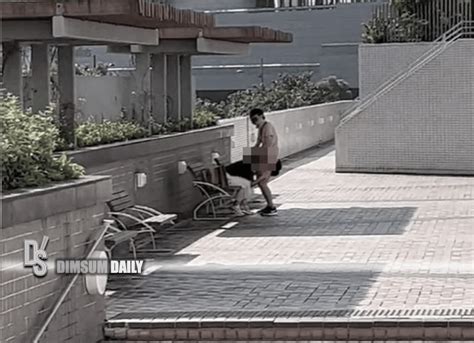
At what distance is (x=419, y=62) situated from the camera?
24.0m

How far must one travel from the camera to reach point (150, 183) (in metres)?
14.8

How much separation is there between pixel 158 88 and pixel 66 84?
398 centimetres

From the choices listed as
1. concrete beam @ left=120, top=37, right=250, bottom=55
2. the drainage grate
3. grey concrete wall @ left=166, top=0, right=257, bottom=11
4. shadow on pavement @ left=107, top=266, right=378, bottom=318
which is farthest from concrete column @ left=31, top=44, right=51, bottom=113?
grey concrete wall @ left=166, top=0, right=257, bottom=11

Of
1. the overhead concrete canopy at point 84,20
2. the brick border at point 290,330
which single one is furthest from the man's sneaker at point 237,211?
the brick border at point 290,330

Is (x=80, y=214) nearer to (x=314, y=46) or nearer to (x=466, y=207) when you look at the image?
(x=466, y=207)

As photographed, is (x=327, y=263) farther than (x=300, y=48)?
No

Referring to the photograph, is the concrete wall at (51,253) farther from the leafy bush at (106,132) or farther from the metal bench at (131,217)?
the leafy bush at (106,132)

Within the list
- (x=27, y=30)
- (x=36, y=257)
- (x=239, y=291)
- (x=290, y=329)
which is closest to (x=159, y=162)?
(x=27, y=30)

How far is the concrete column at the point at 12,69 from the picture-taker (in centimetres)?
1265

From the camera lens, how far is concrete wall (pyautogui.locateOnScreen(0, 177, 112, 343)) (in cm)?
720

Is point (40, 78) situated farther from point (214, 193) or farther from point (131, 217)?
point (214, 193)

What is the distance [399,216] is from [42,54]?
231 inches

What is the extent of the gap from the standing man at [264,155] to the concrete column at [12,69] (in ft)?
14.4

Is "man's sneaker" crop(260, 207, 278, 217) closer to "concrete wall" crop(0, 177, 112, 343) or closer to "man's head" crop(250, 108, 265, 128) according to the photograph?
"man's head" crop(250, 108, 265, 128)
